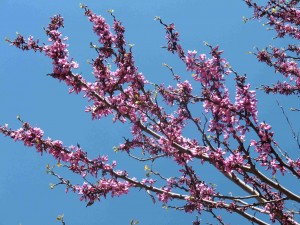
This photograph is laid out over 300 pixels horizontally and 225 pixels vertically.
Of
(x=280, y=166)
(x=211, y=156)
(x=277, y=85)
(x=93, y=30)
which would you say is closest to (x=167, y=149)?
(x=211, y=156)

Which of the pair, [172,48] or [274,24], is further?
[274,24]

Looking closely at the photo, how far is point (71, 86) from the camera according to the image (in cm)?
704

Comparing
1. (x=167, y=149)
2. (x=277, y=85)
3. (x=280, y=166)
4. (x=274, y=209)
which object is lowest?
(x=274, y=209)

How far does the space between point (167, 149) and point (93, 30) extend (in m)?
3.07

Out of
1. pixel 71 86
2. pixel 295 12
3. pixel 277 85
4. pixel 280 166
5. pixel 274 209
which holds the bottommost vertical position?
pixel 274 209

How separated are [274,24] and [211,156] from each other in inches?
270

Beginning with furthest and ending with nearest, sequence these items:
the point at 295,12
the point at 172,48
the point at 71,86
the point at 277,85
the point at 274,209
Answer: the point at 277,85 < the point at 295,12 < the point at 172,48 < the point at 71,86 < the point at 274,209

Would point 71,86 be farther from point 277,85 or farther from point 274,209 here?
point 277,85

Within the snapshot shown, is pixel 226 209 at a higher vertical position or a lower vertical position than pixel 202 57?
lower

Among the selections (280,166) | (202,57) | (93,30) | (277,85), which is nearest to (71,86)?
(93,30)

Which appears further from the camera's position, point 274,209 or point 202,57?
point 202,57

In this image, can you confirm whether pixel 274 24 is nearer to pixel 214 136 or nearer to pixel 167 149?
pixel 214 136

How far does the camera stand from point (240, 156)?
6.15 meters

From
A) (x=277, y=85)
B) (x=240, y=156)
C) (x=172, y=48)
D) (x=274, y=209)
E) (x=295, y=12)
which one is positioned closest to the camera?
(x=240, y=156)
